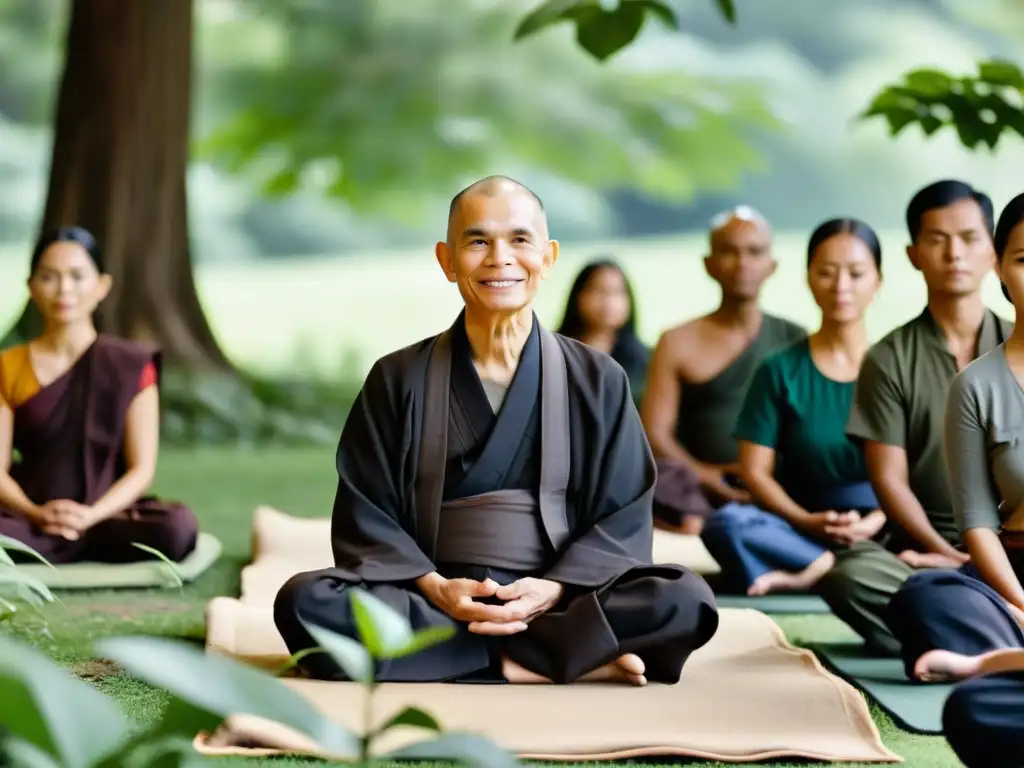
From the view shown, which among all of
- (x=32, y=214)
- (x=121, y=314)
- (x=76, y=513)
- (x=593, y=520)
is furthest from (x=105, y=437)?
(x=32, y=214)

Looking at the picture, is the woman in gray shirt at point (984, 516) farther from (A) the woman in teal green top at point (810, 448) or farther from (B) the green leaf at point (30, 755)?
(B) the green leaf at point (30, 755)

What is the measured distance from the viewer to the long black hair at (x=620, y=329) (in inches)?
242

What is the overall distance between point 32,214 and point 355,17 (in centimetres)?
291

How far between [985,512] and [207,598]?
2212mm

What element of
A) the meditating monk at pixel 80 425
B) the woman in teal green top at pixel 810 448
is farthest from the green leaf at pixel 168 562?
the woman in teal green top at pixel 810 448

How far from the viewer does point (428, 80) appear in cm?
1234

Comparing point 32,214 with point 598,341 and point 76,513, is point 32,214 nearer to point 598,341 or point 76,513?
point 598,341

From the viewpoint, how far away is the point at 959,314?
4.18 meters

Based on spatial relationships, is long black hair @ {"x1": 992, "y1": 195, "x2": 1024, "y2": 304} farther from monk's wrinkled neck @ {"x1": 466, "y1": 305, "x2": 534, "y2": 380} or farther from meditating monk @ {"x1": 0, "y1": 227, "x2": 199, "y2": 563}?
meditating monk @ {"x1": 0, "y1": 227, "x2": 199, "y2": 563}

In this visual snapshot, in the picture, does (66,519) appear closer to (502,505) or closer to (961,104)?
(502,505)

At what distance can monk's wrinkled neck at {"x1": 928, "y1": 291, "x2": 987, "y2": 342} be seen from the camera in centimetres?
418

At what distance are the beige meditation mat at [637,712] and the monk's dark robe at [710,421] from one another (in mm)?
1684

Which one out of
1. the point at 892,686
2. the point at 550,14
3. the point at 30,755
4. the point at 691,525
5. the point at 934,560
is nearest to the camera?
the point at 30,755

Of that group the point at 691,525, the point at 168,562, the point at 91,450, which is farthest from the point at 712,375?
the point at 168,562
